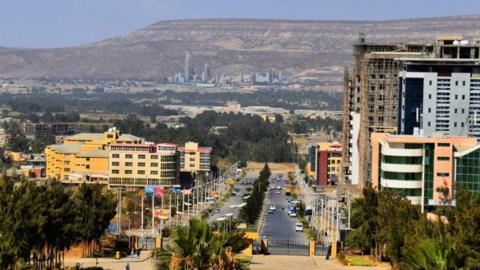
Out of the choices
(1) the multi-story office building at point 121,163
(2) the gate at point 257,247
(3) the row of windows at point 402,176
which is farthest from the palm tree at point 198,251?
(1) the multi-story office building at point 121,163

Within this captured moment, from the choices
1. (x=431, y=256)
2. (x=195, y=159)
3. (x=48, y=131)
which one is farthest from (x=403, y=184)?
(x=48, y=131)

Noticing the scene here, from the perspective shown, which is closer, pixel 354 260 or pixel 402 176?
pixel 354 260

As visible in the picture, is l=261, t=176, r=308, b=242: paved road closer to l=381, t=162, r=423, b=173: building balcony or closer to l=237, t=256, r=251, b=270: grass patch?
l=381, t=162, r=423, b=173: building balcony

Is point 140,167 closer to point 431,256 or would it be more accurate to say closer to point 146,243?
point 146,243

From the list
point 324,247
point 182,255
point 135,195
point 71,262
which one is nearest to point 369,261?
point 324,247

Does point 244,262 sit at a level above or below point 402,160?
below

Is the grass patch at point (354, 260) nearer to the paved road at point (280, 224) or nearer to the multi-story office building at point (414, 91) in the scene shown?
the paved road at point (280, 224)
